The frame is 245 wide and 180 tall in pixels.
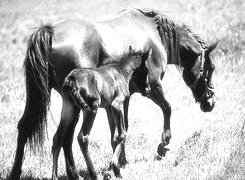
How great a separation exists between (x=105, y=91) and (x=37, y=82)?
79 centimetres

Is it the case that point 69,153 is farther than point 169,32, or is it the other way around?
point 169,32

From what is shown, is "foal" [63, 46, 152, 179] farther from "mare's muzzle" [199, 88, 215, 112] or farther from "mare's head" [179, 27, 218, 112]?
"mare's muzzle" [199, 88, 215, 112]

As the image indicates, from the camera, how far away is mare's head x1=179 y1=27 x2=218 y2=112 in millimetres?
7355

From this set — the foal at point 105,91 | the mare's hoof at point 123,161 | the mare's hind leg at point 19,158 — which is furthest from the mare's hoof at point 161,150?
the mare's hind leg at point 19,158

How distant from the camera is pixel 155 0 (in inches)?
858

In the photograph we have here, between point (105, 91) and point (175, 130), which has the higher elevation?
point (105, 91)

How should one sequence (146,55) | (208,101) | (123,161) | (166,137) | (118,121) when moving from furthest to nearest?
(208,101), (166,137), (123,161), (146,55), (118,121)

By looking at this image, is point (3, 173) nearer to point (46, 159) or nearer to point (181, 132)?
point (46, 159)

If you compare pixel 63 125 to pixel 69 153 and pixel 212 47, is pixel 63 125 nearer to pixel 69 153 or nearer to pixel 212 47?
pixel 69 153

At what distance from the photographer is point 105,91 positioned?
548cm

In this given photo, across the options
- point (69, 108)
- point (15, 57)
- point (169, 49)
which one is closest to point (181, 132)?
point (169, 49)

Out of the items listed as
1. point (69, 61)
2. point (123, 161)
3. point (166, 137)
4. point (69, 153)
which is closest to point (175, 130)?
point (166, 137)

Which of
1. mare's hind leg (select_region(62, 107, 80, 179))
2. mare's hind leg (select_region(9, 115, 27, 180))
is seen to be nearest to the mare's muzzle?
mare's hind leg (select_region(62, 107, 80, 179))

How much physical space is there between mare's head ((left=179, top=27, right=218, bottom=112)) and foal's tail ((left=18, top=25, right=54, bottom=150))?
2.38 metres
